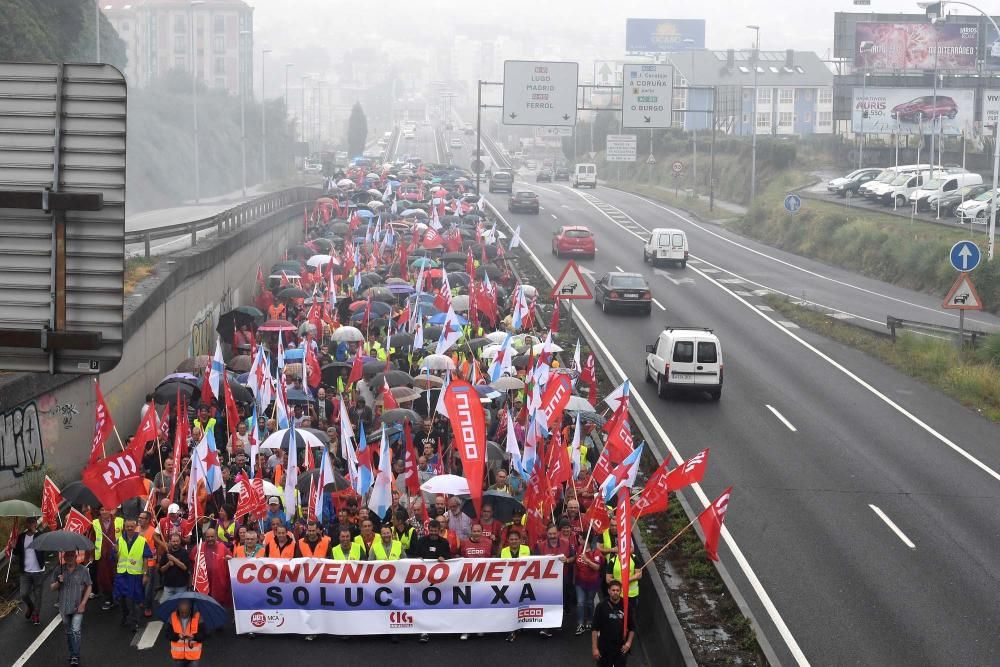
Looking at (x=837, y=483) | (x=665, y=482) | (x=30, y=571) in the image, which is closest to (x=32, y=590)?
(x=30, y=571)

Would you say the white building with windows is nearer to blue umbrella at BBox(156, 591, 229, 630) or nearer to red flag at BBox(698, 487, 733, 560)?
red flag at BBox(698, 487, 733, 560)

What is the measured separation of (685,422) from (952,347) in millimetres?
9225

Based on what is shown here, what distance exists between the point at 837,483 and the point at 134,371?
1170cm

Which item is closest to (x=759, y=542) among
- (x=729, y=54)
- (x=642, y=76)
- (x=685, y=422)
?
(x=685, y=422)

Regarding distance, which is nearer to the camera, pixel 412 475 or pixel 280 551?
pixel 280 551

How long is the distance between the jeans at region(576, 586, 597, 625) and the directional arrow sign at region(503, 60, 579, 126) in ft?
144

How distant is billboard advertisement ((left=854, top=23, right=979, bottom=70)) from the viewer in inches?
3366

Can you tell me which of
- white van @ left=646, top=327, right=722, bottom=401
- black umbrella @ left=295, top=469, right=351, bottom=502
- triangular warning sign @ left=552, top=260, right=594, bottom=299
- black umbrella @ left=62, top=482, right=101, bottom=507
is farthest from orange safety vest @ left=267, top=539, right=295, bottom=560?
triangular warning sign @ left=552, top=260, right=594, bottom=299

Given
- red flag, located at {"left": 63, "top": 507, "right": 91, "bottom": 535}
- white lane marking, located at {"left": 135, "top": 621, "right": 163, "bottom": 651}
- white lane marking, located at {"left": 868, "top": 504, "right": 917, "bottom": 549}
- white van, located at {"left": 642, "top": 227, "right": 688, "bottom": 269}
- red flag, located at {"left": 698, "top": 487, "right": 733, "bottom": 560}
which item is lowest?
white lane marking, located at {"left": 135, "top": 621, "right": 163, "bottom": 651}

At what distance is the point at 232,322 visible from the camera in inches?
1142

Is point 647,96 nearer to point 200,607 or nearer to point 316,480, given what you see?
point 316,480

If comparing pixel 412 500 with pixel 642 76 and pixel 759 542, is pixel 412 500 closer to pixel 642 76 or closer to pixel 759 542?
pixel 759 542

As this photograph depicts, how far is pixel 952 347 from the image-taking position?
32156 millimetres

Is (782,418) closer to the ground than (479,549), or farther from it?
closer to the ground
